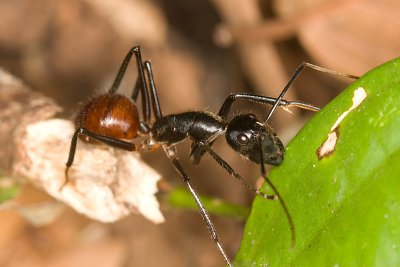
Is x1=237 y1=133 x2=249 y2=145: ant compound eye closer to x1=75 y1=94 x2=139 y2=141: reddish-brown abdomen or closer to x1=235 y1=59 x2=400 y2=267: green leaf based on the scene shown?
x1=235 y1=59 x2=400 y2=267: green leaf

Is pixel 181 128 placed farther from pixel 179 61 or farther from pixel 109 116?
pixel 179 61

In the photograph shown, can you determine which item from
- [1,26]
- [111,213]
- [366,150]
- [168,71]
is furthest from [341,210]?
[1,26]

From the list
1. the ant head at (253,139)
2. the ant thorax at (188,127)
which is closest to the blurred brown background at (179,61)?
the ant thorax at (188,127)

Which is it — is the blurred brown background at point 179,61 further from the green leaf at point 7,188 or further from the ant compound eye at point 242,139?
the ant compound eye at point 242,139

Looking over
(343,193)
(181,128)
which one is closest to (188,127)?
(181,128)

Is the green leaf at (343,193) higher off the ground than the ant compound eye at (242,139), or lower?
higher
